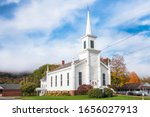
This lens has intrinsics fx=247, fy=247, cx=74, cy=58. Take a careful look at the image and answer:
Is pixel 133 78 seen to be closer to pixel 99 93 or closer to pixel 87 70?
pixel 87 70

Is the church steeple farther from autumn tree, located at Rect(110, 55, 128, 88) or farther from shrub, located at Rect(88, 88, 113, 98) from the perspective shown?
shrub, located at Rect(88, 88, 113, 98)

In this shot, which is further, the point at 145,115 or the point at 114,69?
the point at 114,69

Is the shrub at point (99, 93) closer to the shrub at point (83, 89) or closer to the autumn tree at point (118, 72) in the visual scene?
the shrub at point (83, 89)

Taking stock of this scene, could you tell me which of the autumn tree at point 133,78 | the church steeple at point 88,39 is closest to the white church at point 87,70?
the church steeple at point 88,39

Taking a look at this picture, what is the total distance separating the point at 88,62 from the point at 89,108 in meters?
25.7

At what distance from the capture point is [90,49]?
36.7 m

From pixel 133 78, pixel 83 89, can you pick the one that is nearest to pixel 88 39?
pixel 83 89

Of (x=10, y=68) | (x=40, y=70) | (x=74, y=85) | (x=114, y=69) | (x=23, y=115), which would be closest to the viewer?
(x=23, y=115)

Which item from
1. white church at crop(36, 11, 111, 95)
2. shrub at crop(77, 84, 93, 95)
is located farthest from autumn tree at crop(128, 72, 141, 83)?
shrub at crop(77, 84, 93, 95)

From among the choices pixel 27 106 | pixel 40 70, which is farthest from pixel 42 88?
pixel 27 106

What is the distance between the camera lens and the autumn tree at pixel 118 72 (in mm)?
42438

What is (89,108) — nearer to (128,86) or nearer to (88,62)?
(88,62)

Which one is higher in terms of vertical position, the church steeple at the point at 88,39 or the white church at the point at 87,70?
the church steeple at the point at 88,39

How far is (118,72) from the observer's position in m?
43.1
